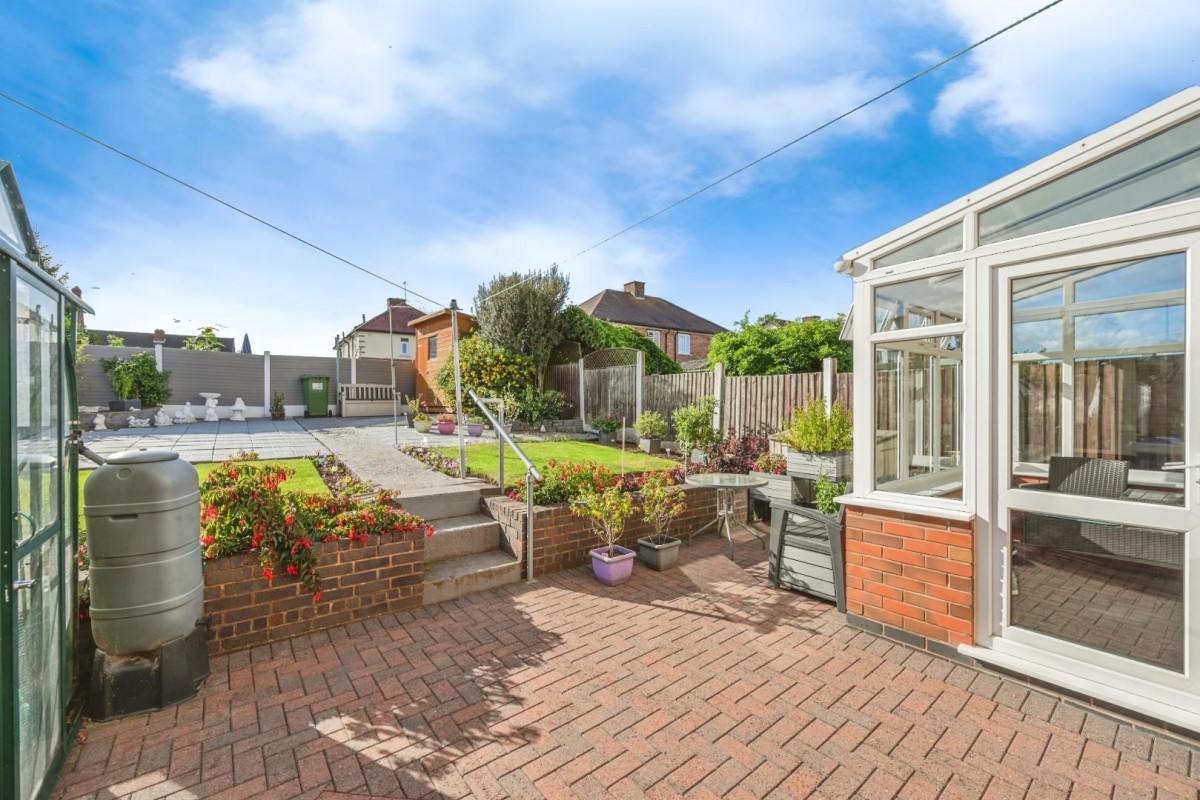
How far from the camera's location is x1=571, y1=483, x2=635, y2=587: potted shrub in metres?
4.84

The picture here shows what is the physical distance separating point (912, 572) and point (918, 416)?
4.43 feet

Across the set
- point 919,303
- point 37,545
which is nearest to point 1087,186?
point 919,303

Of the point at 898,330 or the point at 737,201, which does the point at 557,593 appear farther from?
the point at 737,201

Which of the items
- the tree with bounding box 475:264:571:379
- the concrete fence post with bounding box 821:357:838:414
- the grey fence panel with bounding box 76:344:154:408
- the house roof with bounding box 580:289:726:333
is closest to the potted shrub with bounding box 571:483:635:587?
the concrete fence post with bounding box 821:357:838:414

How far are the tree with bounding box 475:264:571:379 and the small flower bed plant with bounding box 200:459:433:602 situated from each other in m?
9.75

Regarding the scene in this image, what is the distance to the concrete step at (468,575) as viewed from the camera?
436cm

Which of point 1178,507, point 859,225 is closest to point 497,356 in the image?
point 859,225

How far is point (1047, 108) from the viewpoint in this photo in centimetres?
416

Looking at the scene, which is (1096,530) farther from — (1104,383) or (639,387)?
(639,387)

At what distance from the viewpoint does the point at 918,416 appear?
14.0 ft

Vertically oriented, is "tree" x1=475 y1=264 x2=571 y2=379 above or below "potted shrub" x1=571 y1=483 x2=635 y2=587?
above

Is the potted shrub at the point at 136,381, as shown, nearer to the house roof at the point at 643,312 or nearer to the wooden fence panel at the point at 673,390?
the wooden fence panel at the point at 673,390

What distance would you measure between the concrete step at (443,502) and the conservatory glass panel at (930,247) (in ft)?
14.8

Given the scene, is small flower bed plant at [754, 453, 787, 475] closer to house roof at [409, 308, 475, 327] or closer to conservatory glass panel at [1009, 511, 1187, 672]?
conservatory glass panel at [1009, 511, 1187, 672]
